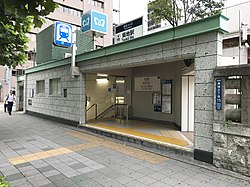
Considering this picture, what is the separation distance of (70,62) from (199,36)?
6.44 m

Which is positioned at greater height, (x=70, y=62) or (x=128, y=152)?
(x=70, y=62)

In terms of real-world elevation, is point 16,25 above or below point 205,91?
above

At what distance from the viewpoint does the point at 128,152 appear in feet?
18.4

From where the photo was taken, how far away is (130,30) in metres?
9.62

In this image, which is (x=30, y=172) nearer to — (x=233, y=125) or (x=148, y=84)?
(x=233, y=125)

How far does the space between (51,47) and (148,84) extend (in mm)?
6127

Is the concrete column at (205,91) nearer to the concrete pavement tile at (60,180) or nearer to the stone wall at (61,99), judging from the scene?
the concrete pavement tile at (60,180)

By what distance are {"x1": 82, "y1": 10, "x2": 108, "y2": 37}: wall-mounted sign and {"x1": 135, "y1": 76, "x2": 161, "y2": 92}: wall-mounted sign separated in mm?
3104

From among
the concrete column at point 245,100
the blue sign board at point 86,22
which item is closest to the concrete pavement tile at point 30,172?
the concrete column at point 245,100

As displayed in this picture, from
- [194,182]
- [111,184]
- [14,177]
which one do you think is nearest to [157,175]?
[194,182]

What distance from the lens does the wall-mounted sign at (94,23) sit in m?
8.56

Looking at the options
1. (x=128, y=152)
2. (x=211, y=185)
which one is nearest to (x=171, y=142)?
(x=128, y=152)

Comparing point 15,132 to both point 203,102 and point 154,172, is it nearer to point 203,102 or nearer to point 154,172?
point 154,172

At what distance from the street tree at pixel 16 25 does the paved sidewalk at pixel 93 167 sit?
289 centimetres
